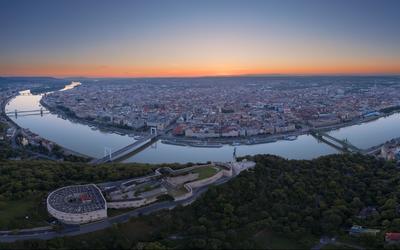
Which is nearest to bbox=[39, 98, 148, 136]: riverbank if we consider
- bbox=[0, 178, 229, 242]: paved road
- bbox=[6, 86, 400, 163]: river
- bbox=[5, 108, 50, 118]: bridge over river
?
bbox=[6, 86, 400, 163]: river

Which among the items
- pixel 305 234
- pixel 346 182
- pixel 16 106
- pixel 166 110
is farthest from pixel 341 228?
pixel 16 106

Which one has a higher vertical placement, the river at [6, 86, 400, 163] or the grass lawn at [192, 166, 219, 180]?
the grass lawn at [192, 166, 219, 180]

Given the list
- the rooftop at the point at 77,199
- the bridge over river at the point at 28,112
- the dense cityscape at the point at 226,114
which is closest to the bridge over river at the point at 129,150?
the dense cityscape at the point at 226,114

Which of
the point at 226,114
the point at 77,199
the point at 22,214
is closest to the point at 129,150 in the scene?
the point at 77,199

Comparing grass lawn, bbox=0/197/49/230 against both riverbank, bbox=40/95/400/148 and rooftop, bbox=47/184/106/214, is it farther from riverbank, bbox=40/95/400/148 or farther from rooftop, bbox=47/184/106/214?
riverbank, bbox=40/95/400/148

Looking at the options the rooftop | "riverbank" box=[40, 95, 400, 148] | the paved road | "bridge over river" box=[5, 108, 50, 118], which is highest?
the rooftop

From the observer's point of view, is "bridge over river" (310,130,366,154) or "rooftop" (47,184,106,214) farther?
"bridge over river" (310,130,366,154)
